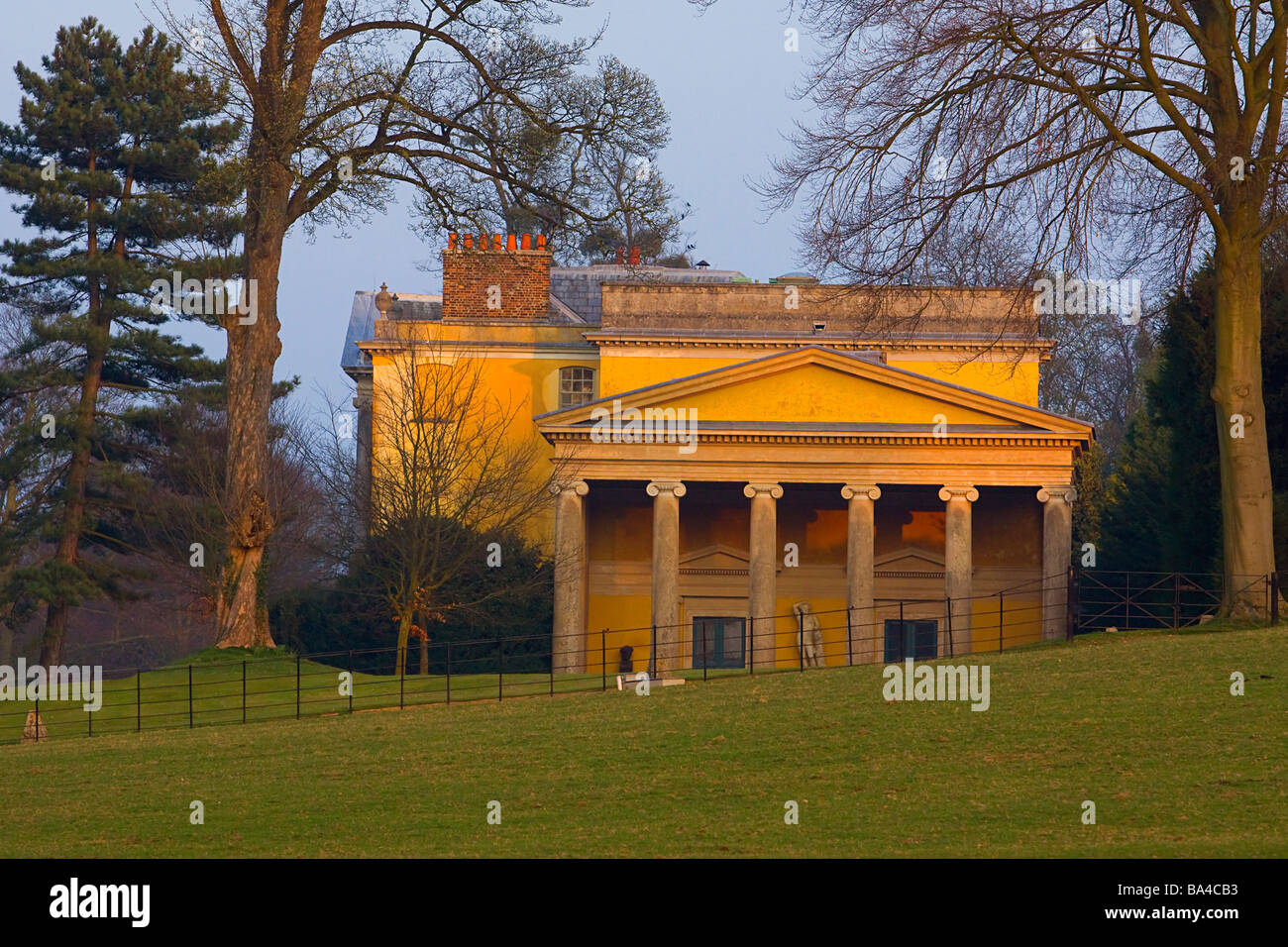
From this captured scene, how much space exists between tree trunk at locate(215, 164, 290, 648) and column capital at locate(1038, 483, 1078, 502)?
63.1 feet

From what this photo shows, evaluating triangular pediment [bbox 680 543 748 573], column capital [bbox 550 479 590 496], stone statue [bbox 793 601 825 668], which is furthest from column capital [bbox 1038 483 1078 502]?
column capital [bbox 550 479 590 496]

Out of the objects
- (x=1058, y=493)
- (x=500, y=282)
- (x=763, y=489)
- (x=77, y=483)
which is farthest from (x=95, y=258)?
(x=1058, y=493)

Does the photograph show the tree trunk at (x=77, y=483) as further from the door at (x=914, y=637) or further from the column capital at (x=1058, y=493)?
the column capital at (x=1058, y=493)

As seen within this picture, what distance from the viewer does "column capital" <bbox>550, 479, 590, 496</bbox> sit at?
39438 mm

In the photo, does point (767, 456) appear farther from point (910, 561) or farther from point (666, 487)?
point (910, 561)

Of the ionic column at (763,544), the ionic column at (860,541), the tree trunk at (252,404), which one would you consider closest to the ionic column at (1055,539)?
the ionic column at (860,541)

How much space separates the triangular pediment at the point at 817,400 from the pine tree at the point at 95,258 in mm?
12456

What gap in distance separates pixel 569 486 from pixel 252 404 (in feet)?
40.0

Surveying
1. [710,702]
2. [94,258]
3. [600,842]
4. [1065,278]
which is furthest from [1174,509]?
[94,258]

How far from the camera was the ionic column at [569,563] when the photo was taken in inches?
1549

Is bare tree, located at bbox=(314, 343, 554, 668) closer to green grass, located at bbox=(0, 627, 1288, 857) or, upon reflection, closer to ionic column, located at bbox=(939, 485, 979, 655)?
ionic column, located at bbox=(939, 485, 979, 655)

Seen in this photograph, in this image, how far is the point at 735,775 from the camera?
56.3 feet

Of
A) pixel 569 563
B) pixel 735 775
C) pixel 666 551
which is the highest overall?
pixel 666 551
